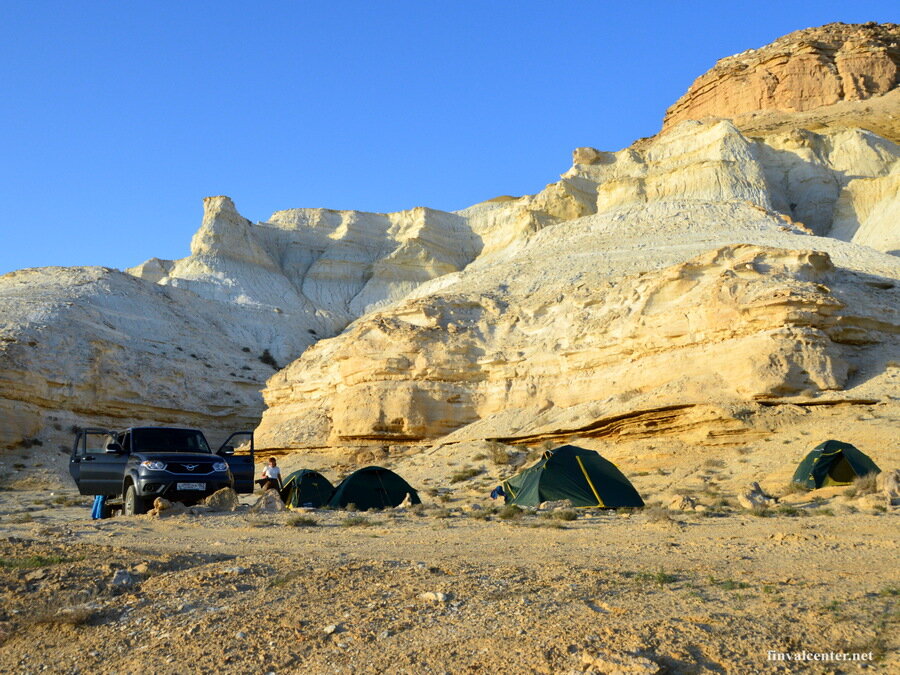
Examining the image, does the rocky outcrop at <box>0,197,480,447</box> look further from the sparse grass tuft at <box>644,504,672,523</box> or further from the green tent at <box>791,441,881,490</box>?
the green tent at <box>791,441,881,490</box>

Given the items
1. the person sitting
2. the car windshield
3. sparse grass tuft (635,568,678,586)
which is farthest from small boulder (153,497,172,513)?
sparse grass tuft (635,568,678,586)

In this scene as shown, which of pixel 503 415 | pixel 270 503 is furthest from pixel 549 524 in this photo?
pixel 503 415

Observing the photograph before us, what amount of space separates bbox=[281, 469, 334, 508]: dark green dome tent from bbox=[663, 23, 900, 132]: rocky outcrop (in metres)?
81.4

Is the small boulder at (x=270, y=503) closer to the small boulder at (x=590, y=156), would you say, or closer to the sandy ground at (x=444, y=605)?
the sandy ground at (x=444, y=605)

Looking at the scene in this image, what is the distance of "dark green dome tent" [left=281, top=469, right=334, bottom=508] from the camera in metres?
17.5

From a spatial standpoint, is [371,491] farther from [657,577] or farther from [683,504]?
[657,577]

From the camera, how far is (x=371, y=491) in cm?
1688

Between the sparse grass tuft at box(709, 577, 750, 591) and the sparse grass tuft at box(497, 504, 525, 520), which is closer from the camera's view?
the sparse grass tuft at box(709, 577, 750, 591)

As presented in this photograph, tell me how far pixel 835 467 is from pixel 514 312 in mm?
16475

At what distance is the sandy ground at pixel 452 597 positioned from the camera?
4730mm

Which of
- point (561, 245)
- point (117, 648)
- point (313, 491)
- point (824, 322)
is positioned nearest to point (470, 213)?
point (561, 245)

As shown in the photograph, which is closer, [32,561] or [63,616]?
[63,616]

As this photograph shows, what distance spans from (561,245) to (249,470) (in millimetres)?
32029

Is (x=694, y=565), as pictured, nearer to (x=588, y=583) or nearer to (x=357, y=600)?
(x=588, y=583)
